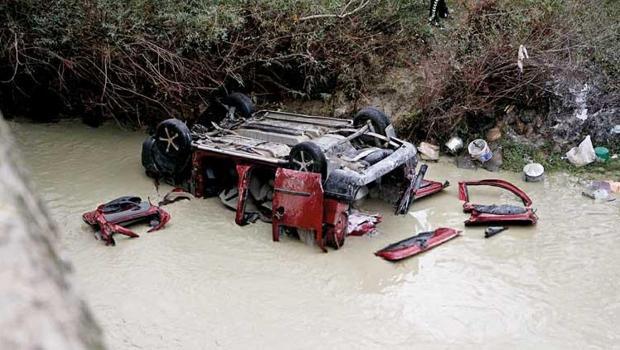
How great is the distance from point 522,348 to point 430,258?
1.68m

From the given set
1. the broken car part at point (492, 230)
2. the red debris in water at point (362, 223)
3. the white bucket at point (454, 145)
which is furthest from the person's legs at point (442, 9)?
the broken car part at point (492, 230)

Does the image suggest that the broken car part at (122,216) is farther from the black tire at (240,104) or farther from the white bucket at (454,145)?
the white bucket at (454,145)

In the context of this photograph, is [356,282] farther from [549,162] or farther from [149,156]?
[549,162]

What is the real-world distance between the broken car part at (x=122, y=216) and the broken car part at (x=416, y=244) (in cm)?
272

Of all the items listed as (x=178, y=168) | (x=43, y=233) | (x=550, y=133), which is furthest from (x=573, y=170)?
(x=43, y=233)

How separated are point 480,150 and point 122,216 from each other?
531cm

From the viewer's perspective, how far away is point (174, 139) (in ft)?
26.2

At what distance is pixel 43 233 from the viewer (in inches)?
24.4

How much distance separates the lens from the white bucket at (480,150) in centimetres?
920

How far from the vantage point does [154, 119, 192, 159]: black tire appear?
793 centimetres

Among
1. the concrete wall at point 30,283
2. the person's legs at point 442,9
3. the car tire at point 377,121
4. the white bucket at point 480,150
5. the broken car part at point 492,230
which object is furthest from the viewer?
the person's legs at point 442,9

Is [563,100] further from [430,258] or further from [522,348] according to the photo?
[522,348]

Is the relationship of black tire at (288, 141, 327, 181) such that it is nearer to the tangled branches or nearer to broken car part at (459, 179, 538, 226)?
broken car part at (459, 179, 538, 226)

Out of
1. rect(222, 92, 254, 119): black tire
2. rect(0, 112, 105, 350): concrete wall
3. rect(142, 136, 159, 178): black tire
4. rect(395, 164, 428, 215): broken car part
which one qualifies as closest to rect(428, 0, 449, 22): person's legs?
rect(222, 92, 254, 119): black tire
